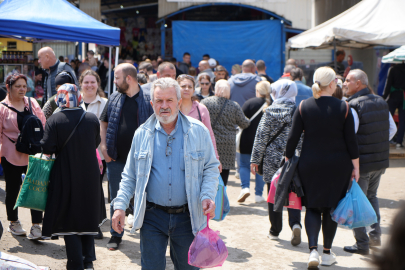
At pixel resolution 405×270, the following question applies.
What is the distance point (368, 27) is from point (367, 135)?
18.4 ft

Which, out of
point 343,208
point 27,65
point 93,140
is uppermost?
point 27,65

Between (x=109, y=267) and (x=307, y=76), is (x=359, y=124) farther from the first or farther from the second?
(x=307, y=76)

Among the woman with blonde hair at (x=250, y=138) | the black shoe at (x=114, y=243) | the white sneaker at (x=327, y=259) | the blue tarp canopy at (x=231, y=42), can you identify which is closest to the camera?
the white sneaker at (x=327, y=259)

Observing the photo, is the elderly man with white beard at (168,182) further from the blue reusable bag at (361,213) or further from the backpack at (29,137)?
the backpack at (29,137)

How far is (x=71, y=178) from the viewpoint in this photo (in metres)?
4.24

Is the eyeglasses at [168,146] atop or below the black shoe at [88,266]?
atop

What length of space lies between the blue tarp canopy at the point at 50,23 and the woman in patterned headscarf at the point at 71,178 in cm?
357

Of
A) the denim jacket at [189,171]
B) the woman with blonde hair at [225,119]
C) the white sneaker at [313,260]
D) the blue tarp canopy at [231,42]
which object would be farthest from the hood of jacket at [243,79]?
the blue tarp canopy at [231,42]

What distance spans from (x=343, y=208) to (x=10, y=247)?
12.0ft

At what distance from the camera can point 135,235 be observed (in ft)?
19.0

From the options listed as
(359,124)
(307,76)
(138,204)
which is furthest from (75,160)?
Result: (307,76)

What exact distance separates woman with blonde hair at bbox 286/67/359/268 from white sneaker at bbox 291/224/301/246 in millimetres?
728

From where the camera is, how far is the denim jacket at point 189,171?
126 inches

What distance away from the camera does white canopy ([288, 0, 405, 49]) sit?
9.79 metres
